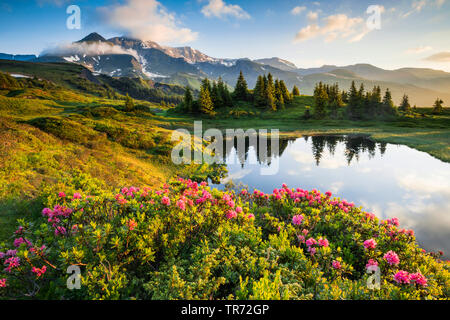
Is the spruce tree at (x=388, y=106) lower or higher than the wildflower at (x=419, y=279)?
higher

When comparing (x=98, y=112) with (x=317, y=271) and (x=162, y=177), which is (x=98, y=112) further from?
(x=317, y=271)

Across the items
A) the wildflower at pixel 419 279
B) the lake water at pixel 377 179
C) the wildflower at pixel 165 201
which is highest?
the wildflower at pixel 165 201

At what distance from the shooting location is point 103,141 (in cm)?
1791

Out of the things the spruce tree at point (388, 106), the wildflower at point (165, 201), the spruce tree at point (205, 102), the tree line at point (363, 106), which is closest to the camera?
the wildflower at point (165, 201)

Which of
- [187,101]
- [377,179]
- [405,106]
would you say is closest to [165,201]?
[377,179]

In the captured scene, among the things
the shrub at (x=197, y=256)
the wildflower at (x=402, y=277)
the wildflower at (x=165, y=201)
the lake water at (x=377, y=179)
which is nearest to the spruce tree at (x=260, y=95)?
the lake water at (x=377, y=179)

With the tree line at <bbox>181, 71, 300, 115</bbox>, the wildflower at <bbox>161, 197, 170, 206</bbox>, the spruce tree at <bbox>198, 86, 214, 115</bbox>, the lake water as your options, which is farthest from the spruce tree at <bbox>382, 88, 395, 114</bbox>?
the wildflower at <bbox>161, 197, 170, 206</bbox>

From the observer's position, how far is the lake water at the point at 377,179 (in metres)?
10.0

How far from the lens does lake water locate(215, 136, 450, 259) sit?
10.0 meters

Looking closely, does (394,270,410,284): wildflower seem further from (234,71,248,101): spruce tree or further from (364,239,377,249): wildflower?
(234,71,248,101): spruce tree

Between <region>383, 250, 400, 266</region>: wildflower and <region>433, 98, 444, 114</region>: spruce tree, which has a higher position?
<region>433, 98, 444, 114</region>: spruce tree

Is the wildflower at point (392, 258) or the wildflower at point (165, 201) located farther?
the wildflower at point (165, 201)

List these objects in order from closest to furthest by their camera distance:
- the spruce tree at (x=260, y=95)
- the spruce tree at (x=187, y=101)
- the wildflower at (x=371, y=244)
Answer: the wildflower at (x=371, y=244) < the spruce tree at (x=187, y=101) < the spruce tree at (x=260, y=95)

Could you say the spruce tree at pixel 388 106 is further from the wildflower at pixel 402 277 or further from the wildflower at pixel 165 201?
the wildflower at pixel 165 201
